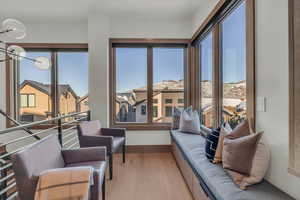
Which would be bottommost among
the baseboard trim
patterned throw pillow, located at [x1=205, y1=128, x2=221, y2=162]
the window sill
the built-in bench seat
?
the baseboard trim

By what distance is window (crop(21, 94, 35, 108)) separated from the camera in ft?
14.8

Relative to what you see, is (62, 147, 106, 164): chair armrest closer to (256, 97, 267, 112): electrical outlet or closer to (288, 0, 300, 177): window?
(256, 97, 267, 112): electrical outlet

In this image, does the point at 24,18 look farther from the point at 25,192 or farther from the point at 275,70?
the point at 275,70

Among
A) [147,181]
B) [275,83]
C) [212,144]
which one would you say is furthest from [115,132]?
[275,83]

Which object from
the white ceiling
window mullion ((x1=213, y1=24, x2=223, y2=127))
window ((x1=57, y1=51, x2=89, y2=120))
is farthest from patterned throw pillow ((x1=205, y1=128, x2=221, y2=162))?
window ((x1=57, y1=51, x2=89, y2=120))

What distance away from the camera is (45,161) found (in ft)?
5.83

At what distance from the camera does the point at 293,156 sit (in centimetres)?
126

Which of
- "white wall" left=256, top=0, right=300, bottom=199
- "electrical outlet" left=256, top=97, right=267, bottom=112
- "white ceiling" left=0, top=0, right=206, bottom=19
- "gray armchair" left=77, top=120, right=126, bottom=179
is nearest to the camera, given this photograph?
"white wall" left=256, top=0, right=300, bottom=199

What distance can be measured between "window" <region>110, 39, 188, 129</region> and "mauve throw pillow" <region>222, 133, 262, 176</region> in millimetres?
2705

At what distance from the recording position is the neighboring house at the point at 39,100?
4508 millimetres

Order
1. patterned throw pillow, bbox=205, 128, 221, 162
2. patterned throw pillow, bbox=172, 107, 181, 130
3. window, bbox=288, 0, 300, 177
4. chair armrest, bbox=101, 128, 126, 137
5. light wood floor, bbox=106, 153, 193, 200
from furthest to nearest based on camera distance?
1. patterned throw pillow, bbox=172, 107, 181, 130
2. chair armrest, bbox=101, 128, 126, 137
3. light wood floor, bbox=106, 153, 193, 200
4. patterned throw pillow, bbox=205, 128, 221, 162
5. window, bbox=288, 0, 300, 177

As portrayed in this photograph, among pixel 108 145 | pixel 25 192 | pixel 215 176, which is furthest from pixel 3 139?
pixel 215 176

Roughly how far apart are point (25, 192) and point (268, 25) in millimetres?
2317

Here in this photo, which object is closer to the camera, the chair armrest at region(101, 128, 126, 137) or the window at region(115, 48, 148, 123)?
the chair armrest at region(101, 128, 126, 137)
